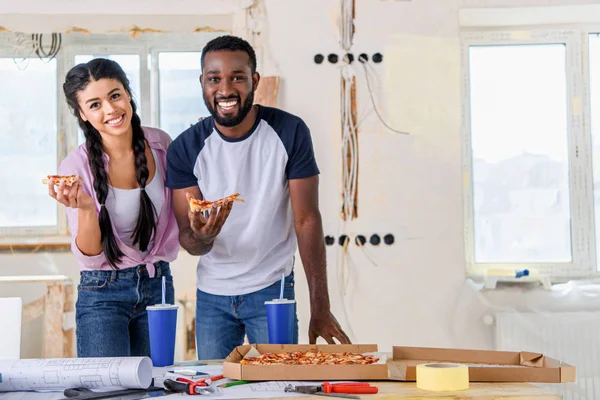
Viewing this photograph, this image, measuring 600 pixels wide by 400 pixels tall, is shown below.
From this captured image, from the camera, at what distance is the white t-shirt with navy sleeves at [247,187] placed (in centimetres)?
194

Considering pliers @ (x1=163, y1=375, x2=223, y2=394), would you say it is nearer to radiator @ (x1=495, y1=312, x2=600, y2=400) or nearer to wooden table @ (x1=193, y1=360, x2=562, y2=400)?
wooden table @ (x1=193, y1=360, x2=562, y2=400)

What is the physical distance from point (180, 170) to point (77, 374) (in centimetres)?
76

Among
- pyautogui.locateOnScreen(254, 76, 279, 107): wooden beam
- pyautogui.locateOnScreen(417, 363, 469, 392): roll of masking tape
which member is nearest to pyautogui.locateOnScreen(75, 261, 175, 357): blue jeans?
pyautogui.locateOnScreen(417, 363, 469, 392): roll of masking tape

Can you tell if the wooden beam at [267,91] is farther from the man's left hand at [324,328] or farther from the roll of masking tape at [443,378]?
the roll of masking tape at [443,378]

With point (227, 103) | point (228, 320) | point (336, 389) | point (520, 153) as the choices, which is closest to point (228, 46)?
point (227, 103)

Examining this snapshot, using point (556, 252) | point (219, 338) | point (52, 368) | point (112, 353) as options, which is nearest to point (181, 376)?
point (52, 368)

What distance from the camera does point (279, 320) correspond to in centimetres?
159

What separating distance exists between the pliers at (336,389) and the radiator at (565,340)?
2158 millimetres

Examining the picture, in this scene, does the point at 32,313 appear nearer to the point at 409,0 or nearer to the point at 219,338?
the point at 219,338

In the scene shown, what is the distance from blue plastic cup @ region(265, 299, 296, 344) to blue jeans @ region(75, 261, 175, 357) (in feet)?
1.44

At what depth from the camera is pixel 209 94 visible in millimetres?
1981

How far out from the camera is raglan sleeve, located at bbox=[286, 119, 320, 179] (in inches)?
77.5

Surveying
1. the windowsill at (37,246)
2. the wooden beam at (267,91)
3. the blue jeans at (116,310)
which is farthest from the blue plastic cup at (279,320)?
the windowsill at (37,246)

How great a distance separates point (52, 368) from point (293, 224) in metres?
0.88
